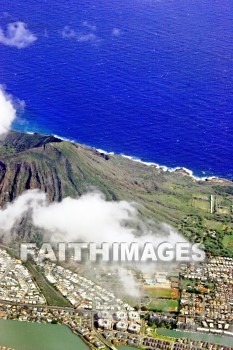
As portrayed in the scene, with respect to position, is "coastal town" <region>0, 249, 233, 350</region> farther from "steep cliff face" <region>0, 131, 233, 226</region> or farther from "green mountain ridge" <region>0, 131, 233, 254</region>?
"steep cliff face" <region>0, 131, 233, 226</region>

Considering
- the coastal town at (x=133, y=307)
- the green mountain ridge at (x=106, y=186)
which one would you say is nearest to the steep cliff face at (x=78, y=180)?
the green mountain ridge at (x=106, y=186)

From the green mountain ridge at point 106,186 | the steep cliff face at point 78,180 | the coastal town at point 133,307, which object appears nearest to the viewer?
the coastal town at point 133,307

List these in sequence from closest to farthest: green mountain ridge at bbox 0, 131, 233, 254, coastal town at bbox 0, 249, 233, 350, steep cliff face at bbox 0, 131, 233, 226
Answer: coastal town at bbox 0, 249, 233, 350 < green mountain ridge at bbox 0, 131, 233, 254 < steep cliff face at bbox 0, 131, 233, 226

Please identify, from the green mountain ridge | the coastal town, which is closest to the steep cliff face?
the green mountain ridge

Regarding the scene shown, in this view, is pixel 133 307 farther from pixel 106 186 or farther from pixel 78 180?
pixel 78 180

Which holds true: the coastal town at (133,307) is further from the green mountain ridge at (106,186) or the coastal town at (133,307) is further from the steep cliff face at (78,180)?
the steep cliff face at (78,180)

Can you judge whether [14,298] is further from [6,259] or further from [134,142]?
[134,142]

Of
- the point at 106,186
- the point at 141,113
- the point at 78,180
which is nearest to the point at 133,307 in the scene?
the point at 106,186

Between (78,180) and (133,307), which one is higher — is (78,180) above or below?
above
